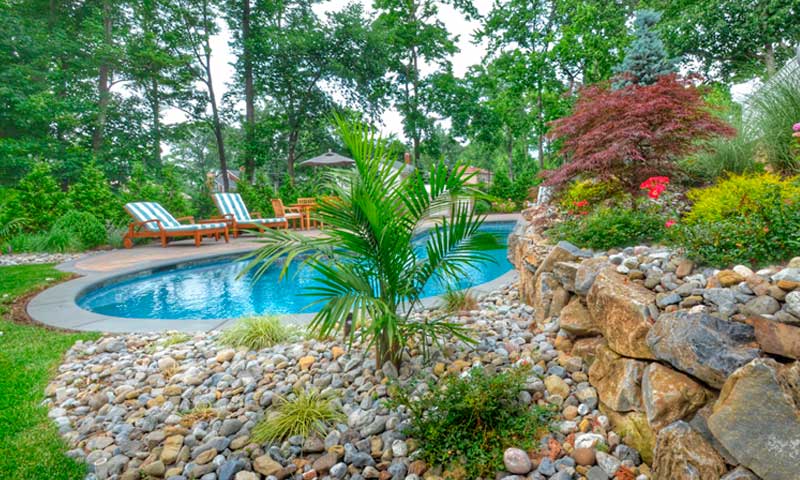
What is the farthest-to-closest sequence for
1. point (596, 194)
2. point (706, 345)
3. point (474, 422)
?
point (596, 194), point (474, 422), point (706, 345)

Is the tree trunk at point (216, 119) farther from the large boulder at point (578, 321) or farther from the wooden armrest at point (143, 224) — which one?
the large boulder at point (578, 321)

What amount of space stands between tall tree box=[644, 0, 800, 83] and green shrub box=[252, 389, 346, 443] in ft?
46.5

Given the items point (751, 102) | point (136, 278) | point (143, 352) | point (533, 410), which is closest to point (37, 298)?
point (136, 278)

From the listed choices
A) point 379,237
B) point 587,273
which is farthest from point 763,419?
point 379,237

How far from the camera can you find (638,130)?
3.35 meters

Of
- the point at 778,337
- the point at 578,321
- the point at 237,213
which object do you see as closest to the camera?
the point at 778,337

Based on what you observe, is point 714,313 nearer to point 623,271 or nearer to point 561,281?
point 623,271

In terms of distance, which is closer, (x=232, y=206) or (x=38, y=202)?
(x=38, y=202)

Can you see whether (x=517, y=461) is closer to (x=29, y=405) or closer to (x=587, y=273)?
(x=587, y=273)

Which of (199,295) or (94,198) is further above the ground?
(94,198)

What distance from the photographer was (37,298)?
422 centimetres

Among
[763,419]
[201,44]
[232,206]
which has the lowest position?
[763,419]

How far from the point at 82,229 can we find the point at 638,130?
30.0 ft

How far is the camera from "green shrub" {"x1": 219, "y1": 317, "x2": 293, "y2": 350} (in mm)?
2809
